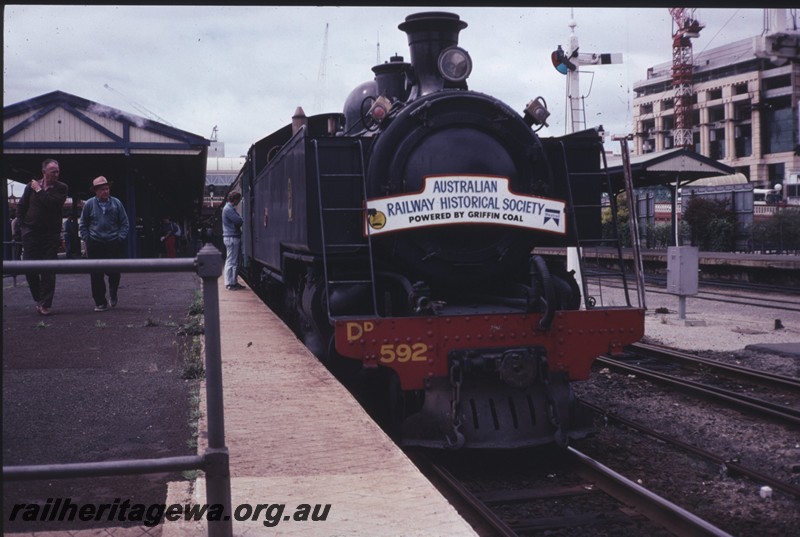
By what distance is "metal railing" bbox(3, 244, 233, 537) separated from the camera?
2928mm

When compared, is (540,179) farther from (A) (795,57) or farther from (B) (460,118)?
(A) (795,57)

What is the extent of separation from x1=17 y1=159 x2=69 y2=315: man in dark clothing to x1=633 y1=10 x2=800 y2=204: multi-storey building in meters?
31.5

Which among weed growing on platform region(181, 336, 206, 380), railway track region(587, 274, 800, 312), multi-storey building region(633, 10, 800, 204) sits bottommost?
railway track region(587, 274, 800, 312)

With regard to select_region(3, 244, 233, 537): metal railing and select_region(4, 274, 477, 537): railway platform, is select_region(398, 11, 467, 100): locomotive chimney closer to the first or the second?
select_region(4, 274, 477, 537): railway platform

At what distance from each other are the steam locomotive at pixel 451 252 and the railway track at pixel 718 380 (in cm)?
158

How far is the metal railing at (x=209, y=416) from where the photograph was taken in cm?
293

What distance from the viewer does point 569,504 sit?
15.1 ft

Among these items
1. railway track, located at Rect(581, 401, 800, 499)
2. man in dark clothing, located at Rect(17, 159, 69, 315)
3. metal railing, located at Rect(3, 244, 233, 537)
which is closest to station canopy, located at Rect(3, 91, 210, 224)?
man in dark clothing, located at Rect(17, 159, 69, 315)

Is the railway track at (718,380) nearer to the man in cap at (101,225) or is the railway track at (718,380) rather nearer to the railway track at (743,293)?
the railway track at (743,293)

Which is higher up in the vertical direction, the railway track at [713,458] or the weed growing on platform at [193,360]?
the weed growing on platform at [193,360]

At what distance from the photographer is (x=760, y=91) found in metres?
36.7

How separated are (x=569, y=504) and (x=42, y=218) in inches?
282

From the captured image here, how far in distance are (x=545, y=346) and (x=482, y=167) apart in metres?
1.44

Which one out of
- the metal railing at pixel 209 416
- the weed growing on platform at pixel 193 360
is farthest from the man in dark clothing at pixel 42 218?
the metal railing at pixel 209 416
